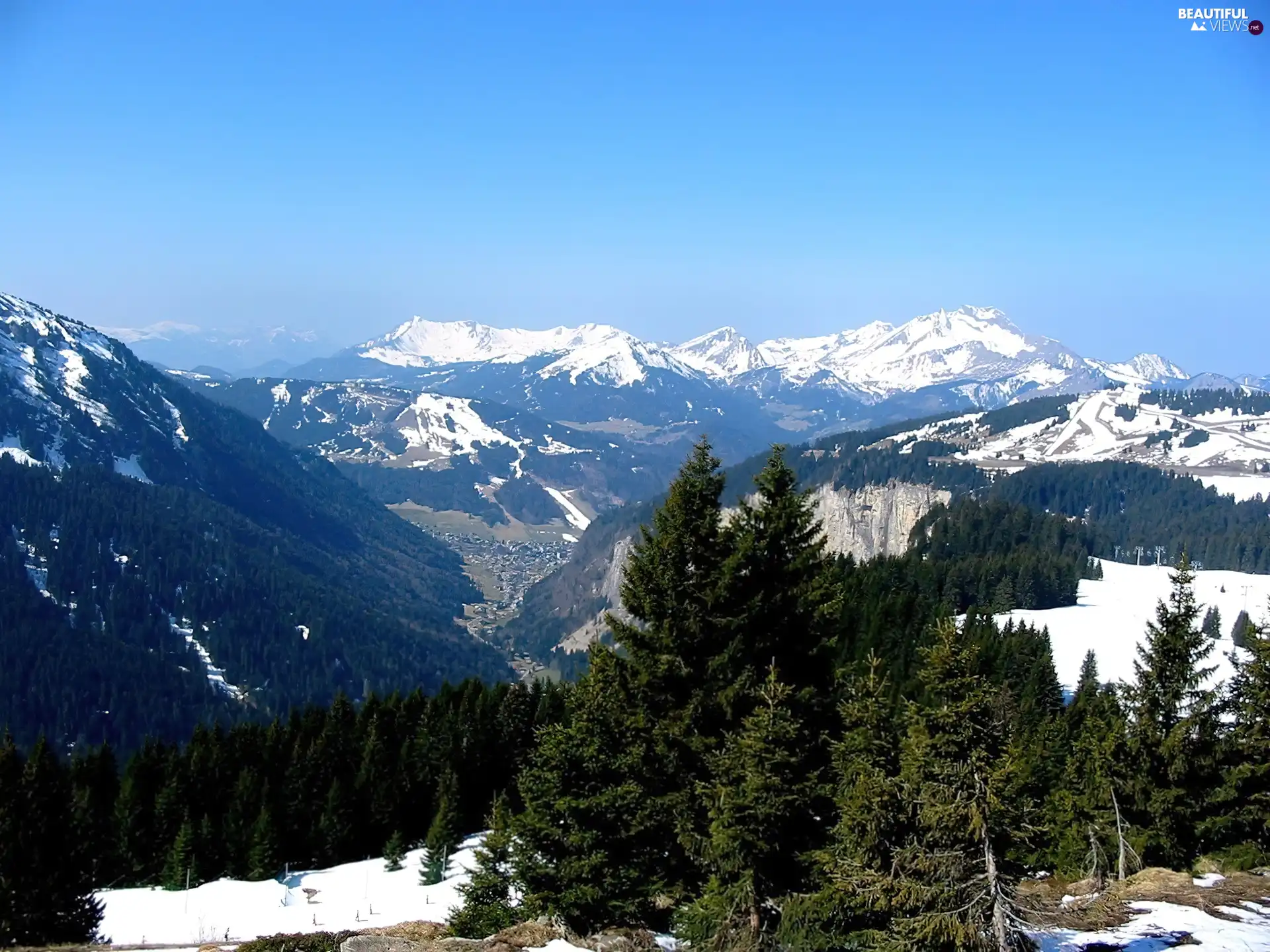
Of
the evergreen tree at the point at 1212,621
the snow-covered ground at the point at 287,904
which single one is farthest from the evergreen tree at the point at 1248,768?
the evergreen tree at the point at 1212,621

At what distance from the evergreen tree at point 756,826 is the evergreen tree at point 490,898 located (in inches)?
258

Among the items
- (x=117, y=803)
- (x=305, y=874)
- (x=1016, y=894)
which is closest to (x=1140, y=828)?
(x=1016, y=894)

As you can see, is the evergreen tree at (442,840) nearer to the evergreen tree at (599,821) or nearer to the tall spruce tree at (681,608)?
the evergreen tree at (599,821)

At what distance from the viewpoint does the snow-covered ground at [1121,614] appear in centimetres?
10788

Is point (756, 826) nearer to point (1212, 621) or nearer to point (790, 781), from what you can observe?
point (790, 781)

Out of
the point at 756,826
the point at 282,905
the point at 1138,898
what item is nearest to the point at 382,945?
the point at 756,826

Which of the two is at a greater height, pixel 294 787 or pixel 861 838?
pixel 861 838

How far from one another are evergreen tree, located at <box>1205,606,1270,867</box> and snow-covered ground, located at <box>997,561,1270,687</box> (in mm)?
70495

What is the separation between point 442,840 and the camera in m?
54.2

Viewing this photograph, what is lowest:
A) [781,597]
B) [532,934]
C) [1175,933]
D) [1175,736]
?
[532,934]

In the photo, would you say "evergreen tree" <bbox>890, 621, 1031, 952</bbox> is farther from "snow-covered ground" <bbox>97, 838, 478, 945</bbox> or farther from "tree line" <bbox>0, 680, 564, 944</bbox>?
"tree line" <bbox>0, 680, 564, 944</bbox>

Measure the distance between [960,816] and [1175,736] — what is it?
19642 millimetres

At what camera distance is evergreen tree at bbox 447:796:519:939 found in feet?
71.2

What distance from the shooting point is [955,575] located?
130 m
